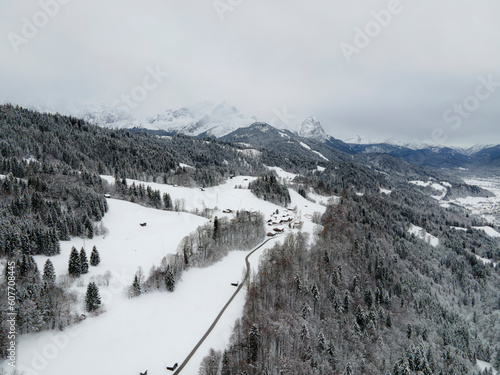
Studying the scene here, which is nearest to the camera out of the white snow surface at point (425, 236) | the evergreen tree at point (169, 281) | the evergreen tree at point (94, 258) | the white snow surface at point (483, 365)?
the evergreen tree at point (94, 258)

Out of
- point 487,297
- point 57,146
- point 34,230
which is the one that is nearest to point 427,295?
point 487,297

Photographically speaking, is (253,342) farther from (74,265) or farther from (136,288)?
(74,265)

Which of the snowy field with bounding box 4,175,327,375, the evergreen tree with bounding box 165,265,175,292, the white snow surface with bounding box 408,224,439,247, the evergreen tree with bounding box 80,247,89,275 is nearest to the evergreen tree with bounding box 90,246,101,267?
the snowy field with bounding box 4,175,327,375

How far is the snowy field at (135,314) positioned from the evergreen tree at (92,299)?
1.98m

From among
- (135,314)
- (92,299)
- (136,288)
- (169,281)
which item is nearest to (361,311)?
(169,281)

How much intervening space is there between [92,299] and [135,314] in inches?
343

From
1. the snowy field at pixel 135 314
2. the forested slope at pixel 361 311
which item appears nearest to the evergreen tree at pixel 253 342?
the forested slope at pixel 361 311

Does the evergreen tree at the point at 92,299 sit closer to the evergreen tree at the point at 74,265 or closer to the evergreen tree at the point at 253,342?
the evergreen tree at the point at 74,265

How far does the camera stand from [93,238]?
228 feet

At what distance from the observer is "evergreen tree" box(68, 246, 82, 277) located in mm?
52125

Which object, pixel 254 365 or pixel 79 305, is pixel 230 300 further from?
pixel 79 305

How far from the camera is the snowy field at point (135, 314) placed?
38781 millimetres

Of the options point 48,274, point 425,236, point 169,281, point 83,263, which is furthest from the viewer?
point 425,236

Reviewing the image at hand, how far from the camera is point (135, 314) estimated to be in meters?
49.1
